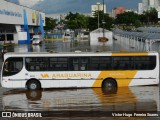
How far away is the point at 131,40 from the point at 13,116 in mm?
46399

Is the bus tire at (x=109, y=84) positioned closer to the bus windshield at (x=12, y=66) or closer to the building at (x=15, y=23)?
the bus windshield at (x=12, y=66)

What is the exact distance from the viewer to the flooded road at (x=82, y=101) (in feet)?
44.0

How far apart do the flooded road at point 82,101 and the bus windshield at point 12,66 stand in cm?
110

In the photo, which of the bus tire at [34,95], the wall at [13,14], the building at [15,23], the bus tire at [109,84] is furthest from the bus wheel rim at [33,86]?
the building at [15,23]

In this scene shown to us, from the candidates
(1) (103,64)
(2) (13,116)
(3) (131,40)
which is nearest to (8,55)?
(1) (103,64)

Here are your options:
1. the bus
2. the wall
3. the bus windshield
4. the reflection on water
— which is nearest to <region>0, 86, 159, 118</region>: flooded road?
the reflection on water

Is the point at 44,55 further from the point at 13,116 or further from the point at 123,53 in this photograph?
the point at 13,116

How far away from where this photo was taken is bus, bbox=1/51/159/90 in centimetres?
1930

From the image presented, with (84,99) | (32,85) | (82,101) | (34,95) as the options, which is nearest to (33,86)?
(32,85)

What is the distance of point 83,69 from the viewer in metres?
19.4

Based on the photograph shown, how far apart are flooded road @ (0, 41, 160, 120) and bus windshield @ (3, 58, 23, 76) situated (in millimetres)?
1098

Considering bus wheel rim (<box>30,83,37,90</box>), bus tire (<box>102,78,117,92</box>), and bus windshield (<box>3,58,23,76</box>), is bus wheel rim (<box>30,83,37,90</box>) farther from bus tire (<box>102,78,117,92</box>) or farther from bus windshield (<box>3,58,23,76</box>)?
bus tire (<box>102,78,117,92</box>)

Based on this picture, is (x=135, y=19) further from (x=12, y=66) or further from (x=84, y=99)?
(x=84, y=99)

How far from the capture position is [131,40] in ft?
186
